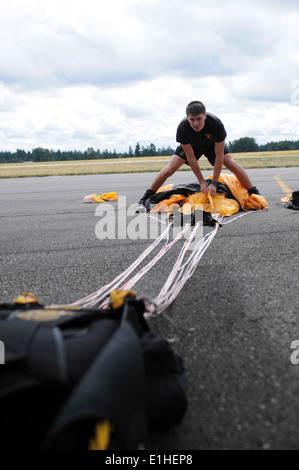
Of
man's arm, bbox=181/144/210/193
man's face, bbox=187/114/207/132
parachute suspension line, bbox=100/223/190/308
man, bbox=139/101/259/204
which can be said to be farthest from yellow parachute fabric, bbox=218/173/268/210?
parachute suspension line, bbox=100/223/190/308

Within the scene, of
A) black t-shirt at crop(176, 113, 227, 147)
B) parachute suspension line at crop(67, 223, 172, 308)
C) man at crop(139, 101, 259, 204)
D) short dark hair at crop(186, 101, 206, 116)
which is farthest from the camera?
black t-shirt at crop(176, 113, 227, 147)

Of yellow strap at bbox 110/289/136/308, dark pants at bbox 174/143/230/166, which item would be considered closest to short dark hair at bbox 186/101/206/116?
dark pants at bbox 174/143/230/166

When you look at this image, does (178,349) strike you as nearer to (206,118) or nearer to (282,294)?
(282,294)

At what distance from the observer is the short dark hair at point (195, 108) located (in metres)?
4.67

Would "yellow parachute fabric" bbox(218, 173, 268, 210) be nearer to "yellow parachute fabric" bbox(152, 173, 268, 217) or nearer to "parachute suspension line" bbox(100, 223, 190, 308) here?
"yellow parachute fabric" bbox(152, 173, 268, 217)

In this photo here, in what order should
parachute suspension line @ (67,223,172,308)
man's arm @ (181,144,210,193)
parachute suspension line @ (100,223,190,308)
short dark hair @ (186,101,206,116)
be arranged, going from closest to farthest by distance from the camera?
parachute suspension line @ (67,223,172,308) → parachute suspension line @ (100,223,190,308) → short dark hair @ (186,101,206,116) → man's arm @ (181,144,210,193)

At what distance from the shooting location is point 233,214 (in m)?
5.27

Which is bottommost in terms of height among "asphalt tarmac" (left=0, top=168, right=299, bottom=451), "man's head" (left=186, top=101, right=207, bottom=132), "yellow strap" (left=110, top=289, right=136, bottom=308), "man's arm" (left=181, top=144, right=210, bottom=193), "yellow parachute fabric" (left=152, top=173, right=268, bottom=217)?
"asphalt tarmac" (left=0, top=168, right=299, bottom=451)

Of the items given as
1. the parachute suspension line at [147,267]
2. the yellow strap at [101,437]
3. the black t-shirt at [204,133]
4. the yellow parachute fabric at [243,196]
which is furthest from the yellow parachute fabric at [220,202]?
the yellow strap at [101,437]

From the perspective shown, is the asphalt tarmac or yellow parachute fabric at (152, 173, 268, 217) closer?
the asphalt tarmac

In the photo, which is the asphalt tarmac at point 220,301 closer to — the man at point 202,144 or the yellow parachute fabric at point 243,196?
the yellow parachute fabric at point 243,196

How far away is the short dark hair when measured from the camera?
15.3ft

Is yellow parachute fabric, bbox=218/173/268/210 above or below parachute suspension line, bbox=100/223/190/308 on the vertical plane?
above

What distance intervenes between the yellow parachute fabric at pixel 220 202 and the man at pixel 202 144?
13cm
